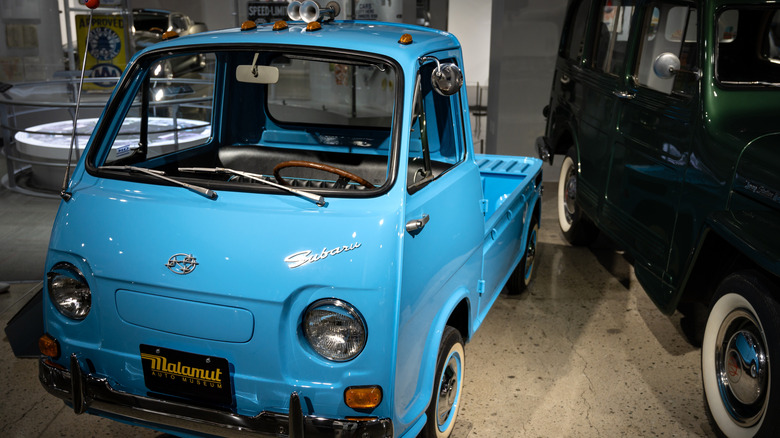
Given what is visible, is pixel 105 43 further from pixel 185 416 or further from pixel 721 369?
pixel 721 369

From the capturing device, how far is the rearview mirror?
10.3 ft

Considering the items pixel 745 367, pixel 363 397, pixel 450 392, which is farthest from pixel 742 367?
pixel 363 397

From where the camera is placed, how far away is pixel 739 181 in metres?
3.16

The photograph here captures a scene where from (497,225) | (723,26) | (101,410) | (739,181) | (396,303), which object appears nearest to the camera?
(396,303)

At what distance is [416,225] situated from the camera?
2488mm

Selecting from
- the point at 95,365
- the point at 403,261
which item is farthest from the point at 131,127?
the point at 403,261

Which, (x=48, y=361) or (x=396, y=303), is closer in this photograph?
(x=396, y=303)

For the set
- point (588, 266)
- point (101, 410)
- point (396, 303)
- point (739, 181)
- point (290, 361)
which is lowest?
point (588, 266)

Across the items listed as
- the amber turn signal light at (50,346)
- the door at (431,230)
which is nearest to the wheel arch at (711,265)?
the door at (431,230)

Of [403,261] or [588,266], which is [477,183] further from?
[588,266]

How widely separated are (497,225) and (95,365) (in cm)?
203

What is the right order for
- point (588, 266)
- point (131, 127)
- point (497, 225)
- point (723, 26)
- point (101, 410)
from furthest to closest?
point (131, 127) → point (588, 266) → point (723, 26) → point (497, 225) → point (101, 410)

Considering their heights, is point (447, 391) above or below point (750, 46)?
below

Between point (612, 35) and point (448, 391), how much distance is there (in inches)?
121
